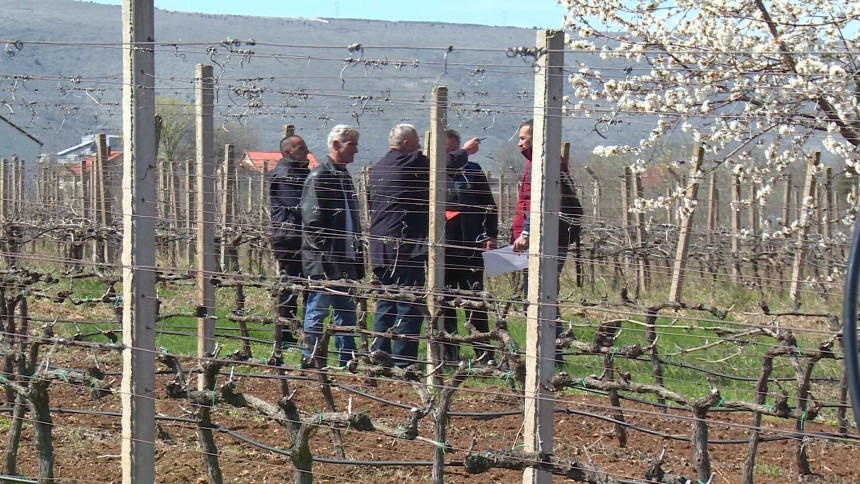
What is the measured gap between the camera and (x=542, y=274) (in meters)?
3.35

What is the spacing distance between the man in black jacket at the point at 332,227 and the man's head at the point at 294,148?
1.59 ft

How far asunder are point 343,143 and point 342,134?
7cm

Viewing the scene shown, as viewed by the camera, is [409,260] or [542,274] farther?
[409,260]

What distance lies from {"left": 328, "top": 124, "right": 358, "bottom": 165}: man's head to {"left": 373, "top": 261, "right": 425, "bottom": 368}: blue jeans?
0.91m

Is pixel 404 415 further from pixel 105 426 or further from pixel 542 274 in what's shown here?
pixel 542 274

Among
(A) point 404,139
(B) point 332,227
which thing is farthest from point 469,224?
(B) point 332,227

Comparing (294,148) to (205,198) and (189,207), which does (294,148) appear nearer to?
(205,198)

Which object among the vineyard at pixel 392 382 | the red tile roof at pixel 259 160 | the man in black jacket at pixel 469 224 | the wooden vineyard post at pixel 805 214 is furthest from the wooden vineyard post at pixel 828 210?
the red tile roof at pixel 259 160

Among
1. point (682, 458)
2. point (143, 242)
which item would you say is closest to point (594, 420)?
point (682, 458)

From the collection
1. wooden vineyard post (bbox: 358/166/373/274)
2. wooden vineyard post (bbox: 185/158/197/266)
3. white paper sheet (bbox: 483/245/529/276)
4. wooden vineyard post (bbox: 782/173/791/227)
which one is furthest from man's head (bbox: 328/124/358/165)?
wooden vineyard post (bbox: 782/173/791/227)

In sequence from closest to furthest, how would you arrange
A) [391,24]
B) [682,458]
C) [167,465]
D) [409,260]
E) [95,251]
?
[167,465], [682,458], [409,260], [95,251], [391,24]

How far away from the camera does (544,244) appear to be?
3338mm

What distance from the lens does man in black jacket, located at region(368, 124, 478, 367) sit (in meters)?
6.97

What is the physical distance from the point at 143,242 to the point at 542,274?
153 centimetres
